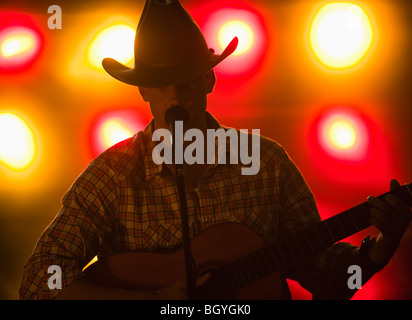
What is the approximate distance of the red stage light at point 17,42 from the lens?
299 cm

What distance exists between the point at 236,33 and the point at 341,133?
2.94 ft

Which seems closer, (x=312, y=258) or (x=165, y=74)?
(x=165, y=74)

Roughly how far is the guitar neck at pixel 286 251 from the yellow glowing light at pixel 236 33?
1.53 meters

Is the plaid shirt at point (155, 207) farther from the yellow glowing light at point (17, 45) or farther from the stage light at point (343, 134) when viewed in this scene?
the yellow glowing light at point (17, 45)

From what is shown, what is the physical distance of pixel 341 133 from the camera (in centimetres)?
303

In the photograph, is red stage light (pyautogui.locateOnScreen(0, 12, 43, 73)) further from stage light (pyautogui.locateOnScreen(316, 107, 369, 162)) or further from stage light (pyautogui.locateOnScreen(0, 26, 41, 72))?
stage light (pyautogui.locateOnScreen(316, 107, 369, 162))

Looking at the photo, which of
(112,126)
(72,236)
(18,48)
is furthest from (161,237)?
(18,48)

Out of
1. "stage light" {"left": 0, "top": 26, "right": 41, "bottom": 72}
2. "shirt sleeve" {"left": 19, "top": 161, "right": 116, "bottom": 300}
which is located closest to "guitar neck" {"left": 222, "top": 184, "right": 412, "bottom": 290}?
"shirt sleeve" {"left": 19, "top": 161, "right": 116, "bottom": 300}

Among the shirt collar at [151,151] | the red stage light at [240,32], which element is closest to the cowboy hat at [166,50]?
the shirt collar at [151,151]

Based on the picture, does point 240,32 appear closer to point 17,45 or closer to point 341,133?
point 341,133

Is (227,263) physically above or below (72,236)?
below

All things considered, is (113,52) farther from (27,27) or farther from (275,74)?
(275,74)

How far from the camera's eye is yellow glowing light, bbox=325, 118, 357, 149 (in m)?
3.01

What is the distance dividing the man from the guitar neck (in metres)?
0.13
